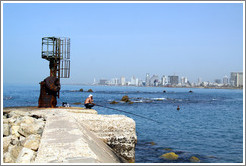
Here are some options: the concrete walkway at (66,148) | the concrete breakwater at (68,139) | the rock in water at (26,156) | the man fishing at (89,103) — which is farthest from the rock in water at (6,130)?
the man fishing at (89,103)

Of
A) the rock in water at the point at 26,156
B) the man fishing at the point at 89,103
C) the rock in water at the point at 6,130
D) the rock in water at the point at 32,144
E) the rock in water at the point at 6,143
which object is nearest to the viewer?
the rock in water at the point at 26,156

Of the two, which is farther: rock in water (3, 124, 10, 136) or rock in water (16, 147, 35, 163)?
rock in water (3, 124, 10, 136)

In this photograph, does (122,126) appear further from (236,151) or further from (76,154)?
(236,151)

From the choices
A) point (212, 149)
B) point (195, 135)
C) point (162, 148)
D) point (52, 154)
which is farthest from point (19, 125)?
point (195, 135)

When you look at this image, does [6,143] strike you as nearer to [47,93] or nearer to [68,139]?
[68,139]

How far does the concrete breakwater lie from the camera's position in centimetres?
419

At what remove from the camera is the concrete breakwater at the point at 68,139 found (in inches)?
165

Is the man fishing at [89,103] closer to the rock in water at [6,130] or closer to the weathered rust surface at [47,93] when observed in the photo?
the weathered rust surface at [47,93]

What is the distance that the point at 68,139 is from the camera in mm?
4961

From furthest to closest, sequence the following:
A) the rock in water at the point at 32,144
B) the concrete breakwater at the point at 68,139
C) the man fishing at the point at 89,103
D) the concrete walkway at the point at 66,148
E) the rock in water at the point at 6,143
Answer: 1. the man fishing at the point at 89,103
2. the rock in water at the point at 6,143
3. the rock in water at the point at 32,144
4. the concrete breakwater at the point at 68,139
5. the concrete walkway at the point at 66,148

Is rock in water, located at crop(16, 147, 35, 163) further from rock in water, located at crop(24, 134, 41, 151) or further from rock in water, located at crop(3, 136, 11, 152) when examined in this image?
rock in water, located at crop(3, 136, 11, 152)

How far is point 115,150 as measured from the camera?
7.86 metres

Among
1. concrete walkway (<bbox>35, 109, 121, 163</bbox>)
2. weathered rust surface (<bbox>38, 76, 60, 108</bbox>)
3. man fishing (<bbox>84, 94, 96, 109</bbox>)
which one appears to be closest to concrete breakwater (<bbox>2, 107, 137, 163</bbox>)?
concrete walkway (<bbox>35, 109, 121, 163</bbox>)

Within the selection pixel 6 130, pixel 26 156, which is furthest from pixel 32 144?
pixel 6 130
